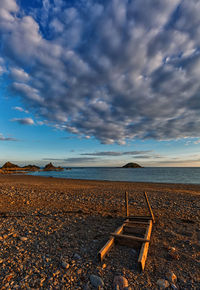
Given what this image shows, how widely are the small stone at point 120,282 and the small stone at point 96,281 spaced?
1.06 ft

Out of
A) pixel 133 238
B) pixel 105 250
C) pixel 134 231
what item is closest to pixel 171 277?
pixel 133 238

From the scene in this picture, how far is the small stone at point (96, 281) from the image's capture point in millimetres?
3689

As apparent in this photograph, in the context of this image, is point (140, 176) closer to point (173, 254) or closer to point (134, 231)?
point (134, 231)

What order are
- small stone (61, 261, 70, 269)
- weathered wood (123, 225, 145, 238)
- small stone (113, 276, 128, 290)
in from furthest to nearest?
1. weathered wood (123, 225, 145, 238)
2. small stone (61, 261, 70, 269)
3. small stone (113, 276, 128, 290)

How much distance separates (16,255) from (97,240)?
2772mm

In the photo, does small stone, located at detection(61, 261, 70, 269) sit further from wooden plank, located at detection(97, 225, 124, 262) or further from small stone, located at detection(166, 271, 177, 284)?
small stone, located at detection(166, 271, 177, 284)

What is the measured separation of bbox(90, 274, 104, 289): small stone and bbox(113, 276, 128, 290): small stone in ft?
1.06

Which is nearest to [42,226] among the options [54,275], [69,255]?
[69,255]

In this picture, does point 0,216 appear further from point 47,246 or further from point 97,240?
point 97,240

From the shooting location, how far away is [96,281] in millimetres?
3781

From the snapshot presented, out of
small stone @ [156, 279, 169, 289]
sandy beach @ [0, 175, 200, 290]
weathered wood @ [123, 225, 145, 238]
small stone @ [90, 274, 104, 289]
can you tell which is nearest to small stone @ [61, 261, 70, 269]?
sandy beach @ [0, 175, 200, 290]

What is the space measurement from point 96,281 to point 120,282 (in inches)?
23.4

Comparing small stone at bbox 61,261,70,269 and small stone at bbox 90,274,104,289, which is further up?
small stone at bbox 61,261,70,269

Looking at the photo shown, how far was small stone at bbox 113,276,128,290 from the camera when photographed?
3629mm
